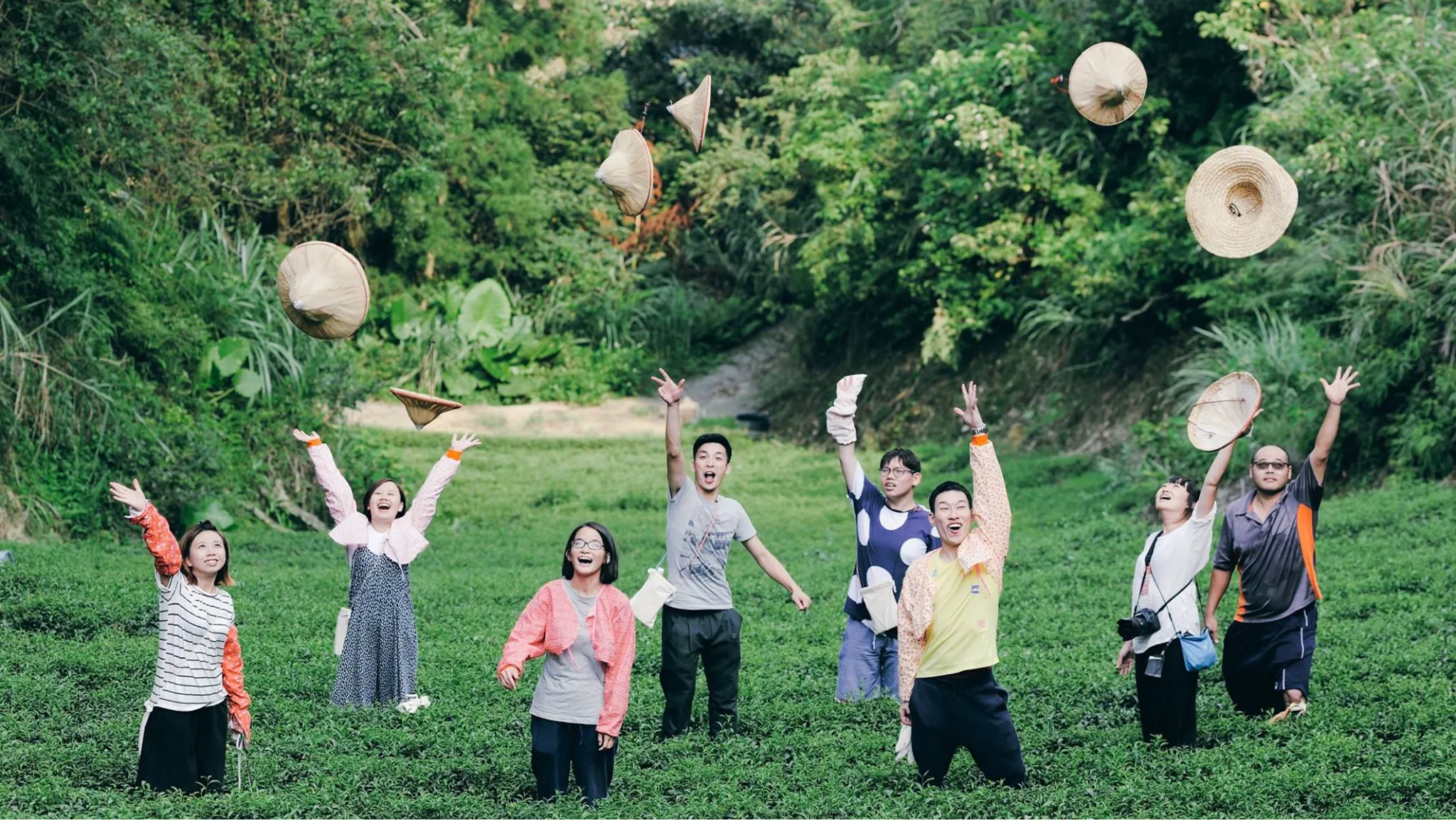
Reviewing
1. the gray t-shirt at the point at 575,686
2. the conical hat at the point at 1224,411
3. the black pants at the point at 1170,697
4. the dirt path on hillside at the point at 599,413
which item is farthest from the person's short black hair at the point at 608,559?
the dirt path on hillside at the point at 599,413

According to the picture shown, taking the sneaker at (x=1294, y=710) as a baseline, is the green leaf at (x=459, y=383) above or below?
above

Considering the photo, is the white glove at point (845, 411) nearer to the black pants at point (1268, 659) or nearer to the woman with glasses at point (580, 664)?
the woman with glasses at point (580, 664)

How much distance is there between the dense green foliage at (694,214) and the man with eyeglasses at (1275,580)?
6.41 m

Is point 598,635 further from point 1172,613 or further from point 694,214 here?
point 694,214

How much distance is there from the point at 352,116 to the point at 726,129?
37.2ft

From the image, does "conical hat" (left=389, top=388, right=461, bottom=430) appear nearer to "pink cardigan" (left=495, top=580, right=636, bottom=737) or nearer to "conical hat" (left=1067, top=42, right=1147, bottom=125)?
"pink cardigan" (left=495, top=580, right=636, bottom=737)

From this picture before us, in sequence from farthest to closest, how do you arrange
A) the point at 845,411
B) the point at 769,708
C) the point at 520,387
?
the point at 520,387 → the point at 769,708 → the point at 845,411

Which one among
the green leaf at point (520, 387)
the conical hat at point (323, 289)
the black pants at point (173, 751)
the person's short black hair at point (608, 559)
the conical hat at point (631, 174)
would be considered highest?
the green leaf at point (520, 387)

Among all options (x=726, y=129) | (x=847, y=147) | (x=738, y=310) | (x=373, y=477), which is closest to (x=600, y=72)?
(x=726, y=129)

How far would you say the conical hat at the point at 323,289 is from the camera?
7.71 metres

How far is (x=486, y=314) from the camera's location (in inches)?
1087

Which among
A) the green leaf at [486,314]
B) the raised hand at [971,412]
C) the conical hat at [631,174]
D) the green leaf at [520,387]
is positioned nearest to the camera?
the raised hand at [971,412]

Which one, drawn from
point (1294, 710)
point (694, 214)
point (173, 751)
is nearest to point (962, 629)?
point (1294, 710)

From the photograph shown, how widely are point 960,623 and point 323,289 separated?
348 centimetres
